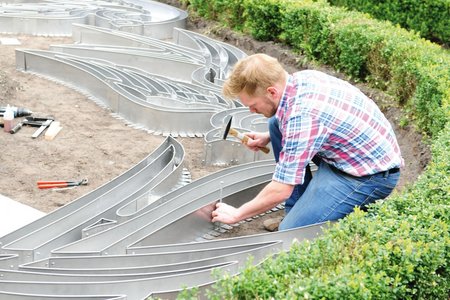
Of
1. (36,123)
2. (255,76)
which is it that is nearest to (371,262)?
(255,76)

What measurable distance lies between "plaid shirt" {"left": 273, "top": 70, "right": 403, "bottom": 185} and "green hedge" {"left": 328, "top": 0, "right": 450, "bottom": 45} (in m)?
11.4

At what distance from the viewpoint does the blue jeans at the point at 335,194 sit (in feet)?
24.4

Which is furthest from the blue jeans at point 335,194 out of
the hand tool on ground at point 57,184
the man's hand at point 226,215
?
the hand tool on ground at point 57,184

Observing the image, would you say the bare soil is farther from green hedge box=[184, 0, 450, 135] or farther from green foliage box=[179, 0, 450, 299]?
green foliage box=[179, 0, 450, 299]

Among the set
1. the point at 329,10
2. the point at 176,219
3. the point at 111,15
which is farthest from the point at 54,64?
the point at 176,219

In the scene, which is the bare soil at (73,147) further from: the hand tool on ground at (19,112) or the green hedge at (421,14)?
the green hedge at (421,14)

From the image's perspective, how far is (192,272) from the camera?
22.5ft

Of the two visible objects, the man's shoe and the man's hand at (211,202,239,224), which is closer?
the man's hand at (211,202,239,224)

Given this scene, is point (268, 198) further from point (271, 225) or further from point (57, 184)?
point (57, 184)

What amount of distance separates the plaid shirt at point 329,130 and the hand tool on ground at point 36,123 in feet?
15.7

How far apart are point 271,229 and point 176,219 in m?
1.16

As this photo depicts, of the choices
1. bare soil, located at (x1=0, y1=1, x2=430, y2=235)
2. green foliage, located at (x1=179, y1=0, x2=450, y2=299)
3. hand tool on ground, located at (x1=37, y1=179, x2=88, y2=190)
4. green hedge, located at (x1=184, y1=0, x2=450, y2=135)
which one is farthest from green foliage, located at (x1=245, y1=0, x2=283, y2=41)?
hand tool on ground, located at (x1=37, y1=179, x2=88, y2=190)

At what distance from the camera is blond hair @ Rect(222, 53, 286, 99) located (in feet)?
22.8

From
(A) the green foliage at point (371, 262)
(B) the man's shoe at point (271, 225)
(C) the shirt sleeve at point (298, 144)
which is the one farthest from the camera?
(B) the man's shoe at point (271, 225)
